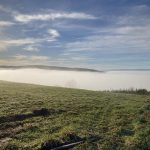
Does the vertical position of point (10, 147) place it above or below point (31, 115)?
below

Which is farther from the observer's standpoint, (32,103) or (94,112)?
(32,103)

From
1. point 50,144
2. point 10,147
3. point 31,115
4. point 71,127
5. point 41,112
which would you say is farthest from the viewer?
point 41,112

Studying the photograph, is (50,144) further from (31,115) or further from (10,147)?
(31,115)

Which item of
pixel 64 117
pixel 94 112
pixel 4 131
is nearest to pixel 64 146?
pixel 4 131

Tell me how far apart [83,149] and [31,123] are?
320 inches

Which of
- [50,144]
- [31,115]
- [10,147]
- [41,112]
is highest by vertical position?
[41,112]

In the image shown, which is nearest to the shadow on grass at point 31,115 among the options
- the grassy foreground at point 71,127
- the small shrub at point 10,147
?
the grassy foreground at point 71,127

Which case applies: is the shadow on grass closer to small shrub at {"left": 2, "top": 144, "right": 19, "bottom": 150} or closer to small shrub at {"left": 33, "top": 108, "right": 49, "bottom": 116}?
small shrub at {"left": 33, "top": 108, "right": 49, "bottom": 116}

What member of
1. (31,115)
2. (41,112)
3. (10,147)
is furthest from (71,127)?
(41,112)

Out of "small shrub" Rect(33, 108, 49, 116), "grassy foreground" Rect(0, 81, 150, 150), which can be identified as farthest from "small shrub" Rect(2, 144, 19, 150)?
"small shrub" Rect(33, 108, 49, 116)

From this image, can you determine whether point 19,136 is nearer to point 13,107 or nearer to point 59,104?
point 13,107

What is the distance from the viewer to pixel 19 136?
23.7 metres

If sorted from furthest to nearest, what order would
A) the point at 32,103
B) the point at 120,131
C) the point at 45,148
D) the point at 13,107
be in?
the point at 32,103, the point at 13,107, the point at 120,131, the point at 45,148

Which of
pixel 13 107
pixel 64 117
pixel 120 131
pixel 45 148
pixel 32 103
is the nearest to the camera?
pixel 45 148
